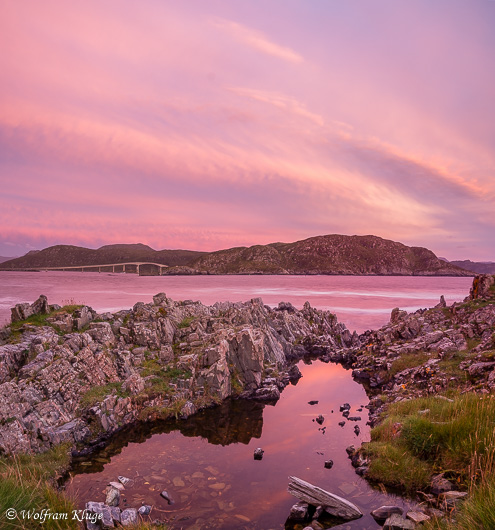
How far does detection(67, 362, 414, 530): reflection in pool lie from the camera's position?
40.0 feet

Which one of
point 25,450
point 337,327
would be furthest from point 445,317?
point 25,450

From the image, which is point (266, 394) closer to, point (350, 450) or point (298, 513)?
point (350, 450)

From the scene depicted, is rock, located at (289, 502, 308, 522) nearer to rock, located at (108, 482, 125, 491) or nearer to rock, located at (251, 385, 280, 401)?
rock, located at (108, 482, 125, 491)

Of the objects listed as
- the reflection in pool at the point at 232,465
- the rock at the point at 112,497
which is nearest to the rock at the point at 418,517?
the reflection in pool at the point at 232,465

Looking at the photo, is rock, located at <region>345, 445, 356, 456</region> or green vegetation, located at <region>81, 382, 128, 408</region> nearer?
rock, located at <region>345, 445, 356, 456</region>

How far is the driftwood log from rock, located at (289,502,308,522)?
0.39 metres

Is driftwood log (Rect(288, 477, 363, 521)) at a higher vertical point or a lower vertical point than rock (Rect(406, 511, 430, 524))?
lower

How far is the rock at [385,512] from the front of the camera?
1135cm

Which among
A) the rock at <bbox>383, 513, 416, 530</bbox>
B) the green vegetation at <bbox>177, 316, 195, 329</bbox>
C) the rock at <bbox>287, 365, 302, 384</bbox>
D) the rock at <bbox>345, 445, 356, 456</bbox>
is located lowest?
the rock at <bbox>287, 365, 302, 384</bbox>

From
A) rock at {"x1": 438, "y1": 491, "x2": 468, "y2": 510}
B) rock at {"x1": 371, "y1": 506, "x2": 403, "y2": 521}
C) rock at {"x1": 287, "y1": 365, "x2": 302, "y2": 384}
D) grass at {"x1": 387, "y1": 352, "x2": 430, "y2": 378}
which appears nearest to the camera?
rock at {"x1": 438, "y1": 491, "x2": 468, "y2": 510}

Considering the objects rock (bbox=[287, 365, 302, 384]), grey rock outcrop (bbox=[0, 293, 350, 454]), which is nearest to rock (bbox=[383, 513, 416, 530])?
grey rock outcrop (bbox=[0, 293, 350, 454])

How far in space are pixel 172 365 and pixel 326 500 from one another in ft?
49.3

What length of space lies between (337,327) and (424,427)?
104 feet

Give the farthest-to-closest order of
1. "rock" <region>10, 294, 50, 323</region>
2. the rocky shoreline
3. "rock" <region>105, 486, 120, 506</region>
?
1. "rock" <region>10, 294, 50, 323</region>
2. the rocky shoreline
3. "rock" <region>105, 486, 120, 506</region>
